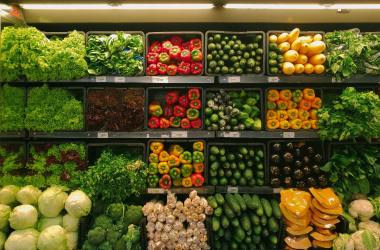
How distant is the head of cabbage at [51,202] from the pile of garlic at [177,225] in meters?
0.85

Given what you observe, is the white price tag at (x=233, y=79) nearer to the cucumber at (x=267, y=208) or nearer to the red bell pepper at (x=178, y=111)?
the red bell pepper at (x=178, y=111)

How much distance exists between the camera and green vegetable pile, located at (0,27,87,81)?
3.39 metres

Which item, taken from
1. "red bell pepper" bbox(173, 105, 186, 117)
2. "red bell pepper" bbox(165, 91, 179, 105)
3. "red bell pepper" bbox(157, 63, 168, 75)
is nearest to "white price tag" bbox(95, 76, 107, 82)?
"red bell pepper" bbox(157, 63, 168, 75)

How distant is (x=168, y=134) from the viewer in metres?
3.56

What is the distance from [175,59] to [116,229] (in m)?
1.86

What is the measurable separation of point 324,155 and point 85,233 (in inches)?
104

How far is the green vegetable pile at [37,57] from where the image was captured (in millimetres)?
3389

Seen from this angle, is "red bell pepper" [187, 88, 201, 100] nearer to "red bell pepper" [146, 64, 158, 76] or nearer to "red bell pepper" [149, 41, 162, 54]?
"red bell pepper" [146, 64, 158, 76]

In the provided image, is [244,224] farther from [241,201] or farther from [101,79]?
[101,79]

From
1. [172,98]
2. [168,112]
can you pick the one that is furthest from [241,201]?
[172,98]

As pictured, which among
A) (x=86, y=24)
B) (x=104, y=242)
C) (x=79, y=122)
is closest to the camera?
(x=104, y=242)

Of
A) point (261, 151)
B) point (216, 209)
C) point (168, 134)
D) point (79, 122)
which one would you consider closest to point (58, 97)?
point (79, 122)

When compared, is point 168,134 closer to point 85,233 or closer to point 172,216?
point 172,216

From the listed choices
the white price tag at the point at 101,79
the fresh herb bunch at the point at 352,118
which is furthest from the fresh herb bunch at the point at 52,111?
the fresh herb bunch at the point at 352,118
